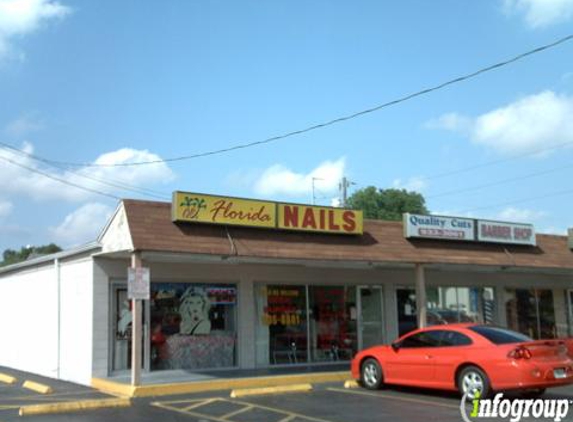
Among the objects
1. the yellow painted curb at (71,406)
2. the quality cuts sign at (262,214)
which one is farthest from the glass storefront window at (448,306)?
the yellow painted curb at (71,406)

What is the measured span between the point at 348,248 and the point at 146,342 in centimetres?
553

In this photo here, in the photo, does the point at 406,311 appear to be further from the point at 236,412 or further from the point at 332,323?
the point at 236,412

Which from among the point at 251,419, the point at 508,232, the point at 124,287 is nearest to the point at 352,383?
the point at 251,419

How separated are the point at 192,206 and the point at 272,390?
4.38 meters

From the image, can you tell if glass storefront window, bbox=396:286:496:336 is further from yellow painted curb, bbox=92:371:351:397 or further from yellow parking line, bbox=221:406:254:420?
yellow parking line, bbox=221:406:254:420

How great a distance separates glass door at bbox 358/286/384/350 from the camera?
20.8 meters

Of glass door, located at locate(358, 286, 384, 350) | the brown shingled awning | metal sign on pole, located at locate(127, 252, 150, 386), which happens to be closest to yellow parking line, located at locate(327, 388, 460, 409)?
the brown shingled awning

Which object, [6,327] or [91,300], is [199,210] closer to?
[91,300]

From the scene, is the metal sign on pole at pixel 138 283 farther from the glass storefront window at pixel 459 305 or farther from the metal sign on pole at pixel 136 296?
the glass storefront window at pixel 459 305

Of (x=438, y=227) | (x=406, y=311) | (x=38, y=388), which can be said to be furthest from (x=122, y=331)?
(x=406, y=311)

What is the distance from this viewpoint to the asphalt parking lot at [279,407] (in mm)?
10898

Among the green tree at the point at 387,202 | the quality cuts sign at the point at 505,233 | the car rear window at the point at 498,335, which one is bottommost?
the car rear window at the point at 498,335

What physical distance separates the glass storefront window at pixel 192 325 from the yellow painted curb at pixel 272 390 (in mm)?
3555

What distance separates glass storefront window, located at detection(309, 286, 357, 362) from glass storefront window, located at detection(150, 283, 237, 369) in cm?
271
